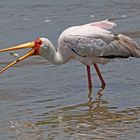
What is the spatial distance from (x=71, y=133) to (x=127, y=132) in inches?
25.6

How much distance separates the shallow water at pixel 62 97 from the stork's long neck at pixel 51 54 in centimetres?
42

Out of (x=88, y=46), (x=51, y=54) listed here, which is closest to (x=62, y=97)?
(x=51, y=54)

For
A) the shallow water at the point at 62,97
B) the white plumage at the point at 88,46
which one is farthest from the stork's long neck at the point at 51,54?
the shallow water at the point at 62,97

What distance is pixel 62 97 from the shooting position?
32.0 feet

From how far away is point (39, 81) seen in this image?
420 inches

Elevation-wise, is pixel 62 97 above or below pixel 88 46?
below

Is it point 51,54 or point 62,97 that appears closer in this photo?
point 62,97

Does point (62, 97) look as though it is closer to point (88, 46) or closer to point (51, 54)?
point (51, 54)

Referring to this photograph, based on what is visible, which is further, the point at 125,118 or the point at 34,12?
the point at 34,12

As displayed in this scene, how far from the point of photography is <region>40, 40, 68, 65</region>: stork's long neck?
1004 centimetres

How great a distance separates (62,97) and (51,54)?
0.77 meters

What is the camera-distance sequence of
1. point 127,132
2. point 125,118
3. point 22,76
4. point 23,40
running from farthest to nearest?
point 23,40
point 22,76
point 125,118
point 127,132

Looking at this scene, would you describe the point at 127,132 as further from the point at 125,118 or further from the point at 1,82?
the point at 1,82

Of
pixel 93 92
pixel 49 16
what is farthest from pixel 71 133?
pixel 49 16
